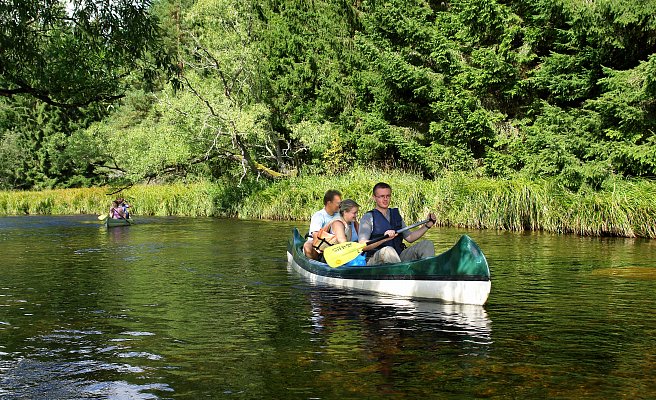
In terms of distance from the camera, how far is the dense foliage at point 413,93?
24.8 m

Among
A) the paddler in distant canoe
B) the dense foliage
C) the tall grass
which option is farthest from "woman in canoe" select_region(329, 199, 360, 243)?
the tall grass

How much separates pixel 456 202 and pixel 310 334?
1709 cm

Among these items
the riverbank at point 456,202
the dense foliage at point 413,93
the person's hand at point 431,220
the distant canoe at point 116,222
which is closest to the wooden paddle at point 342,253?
the person's hand at point 431,220

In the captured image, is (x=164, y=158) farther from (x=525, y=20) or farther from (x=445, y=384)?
(x=445, y=384)

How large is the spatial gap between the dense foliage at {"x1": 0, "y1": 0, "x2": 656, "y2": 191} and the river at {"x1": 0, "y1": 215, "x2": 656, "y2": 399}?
863 centimetres

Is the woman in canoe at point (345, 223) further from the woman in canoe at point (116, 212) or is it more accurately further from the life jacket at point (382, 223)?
the woman in canoe at point (116, 212)

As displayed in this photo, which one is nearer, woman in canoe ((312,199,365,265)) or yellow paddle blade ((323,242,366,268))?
yellow paddle blade ((323,242,366,268))

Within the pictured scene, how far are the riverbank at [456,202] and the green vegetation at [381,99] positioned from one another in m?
0.06

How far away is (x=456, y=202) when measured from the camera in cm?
2573

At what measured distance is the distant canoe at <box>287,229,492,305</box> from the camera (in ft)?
34.9

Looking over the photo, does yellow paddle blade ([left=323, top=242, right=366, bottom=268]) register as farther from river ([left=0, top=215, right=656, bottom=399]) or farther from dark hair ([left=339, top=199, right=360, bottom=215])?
dark hair ([left=339, top=199, right=360, bottom=215])

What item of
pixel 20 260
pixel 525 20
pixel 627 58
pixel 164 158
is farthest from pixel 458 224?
pixel 164 158

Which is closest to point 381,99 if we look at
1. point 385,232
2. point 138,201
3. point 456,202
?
point 456,202

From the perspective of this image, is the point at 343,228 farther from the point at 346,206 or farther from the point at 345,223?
the point at 346,206
